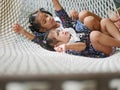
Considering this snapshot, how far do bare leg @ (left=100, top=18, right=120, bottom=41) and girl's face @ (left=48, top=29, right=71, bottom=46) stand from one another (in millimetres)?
114

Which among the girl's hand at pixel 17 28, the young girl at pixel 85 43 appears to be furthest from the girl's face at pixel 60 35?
the girl's hand at pixel 17 28

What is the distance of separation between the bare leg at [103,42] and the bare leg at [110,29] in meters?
0.02

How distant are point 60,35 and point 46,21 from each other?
78 millimetres

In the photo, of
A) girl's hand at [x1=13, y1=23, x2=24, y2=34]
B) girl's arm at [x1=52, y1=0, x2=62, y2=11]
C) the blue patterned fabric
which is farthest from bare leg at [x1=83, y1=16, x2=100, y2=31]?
girl's hand at [x1=13, y1=23, x2=24, y2=34]

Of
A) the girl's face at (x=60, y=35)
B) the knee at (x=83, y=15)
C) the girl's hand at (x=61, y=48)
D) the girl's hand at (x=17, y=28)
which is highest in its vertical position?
the knee at (x=83, y=15)

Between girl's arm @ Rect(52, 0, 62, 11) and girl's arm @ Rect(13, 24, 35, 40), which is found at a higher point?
girl's arm @ Rect(52, 0, 62, 11)

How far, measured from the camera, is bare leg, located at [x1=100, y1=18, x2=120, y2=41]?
682mm

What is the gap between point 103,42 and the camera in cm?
66

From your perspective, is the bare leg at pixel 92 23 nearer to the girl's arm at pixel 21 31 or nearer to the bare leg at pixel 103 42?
the bare leg at pixel 103 42

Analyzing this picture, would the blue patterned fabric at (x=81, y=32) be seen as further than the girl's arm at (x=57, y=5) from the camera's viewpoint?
No

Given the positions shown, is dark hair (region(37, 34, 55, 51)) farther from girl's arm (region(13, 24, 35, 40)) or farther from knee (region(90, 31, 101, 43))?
knee (region(90, 31, 101, 43))

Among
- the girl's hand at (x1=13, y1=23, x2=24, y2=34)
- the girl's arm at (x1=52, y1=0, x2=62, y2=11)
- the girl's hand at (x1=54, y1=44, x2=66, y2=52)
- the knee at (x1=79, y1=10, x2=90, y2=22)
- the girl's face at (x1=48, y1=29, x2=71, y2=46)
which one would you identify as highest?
the girl's arm at (x1=52, y1=0, x2=62, y2=11)

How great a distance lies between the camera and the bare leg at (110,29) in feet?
2.24

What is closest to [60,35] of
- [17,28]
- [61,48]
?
[61,48]
